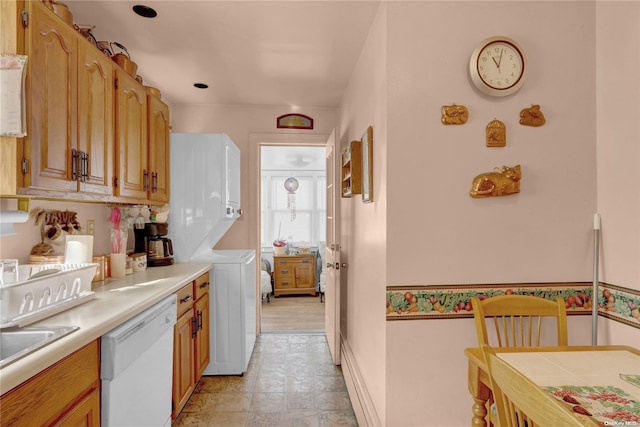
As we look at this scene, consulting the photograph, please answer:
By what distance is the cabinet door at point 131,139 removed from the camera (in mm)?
2092

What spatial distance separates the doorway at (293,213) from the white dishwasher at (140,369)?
11.6ft

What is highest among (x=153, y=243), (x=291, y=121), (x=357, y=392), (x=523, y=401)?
(x=291, y=121)

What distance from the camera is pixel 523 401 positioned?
84cm

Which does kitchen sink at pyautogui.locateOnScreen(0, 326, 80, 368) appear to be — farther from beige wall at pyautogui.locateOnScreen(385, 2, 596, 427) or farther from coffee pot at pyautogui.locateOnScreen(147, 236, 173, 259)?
coffee pot at pyautogui.locateOnScreen(147, 236, 173, 259)

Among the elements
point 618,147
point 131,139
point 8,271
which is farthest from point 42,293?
point 618,147

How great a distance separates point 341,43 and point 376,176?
1.03 meters

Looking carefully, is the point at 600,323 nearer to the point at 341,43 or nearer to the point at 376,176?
the point at 376,176

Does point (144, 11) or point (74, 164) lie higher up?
point (144, 11)

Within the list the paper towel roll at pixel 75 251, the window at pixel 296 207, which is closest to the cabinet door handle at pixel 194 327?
the paper towel roll at pixel 75 251

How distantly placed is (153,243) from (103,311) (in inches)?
53.4

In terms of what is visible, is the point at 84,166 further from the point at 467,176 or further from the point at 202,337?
the point at 467,176

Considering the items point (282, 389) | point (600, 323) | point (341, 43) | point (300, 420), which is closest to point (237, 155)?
point (341, 43)

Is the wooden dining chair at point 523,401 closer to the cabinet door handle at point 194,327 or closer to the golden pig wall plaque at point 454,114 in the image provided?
the golden pig wall plaque at point 454,114

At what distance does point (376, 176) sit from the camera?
203cm
